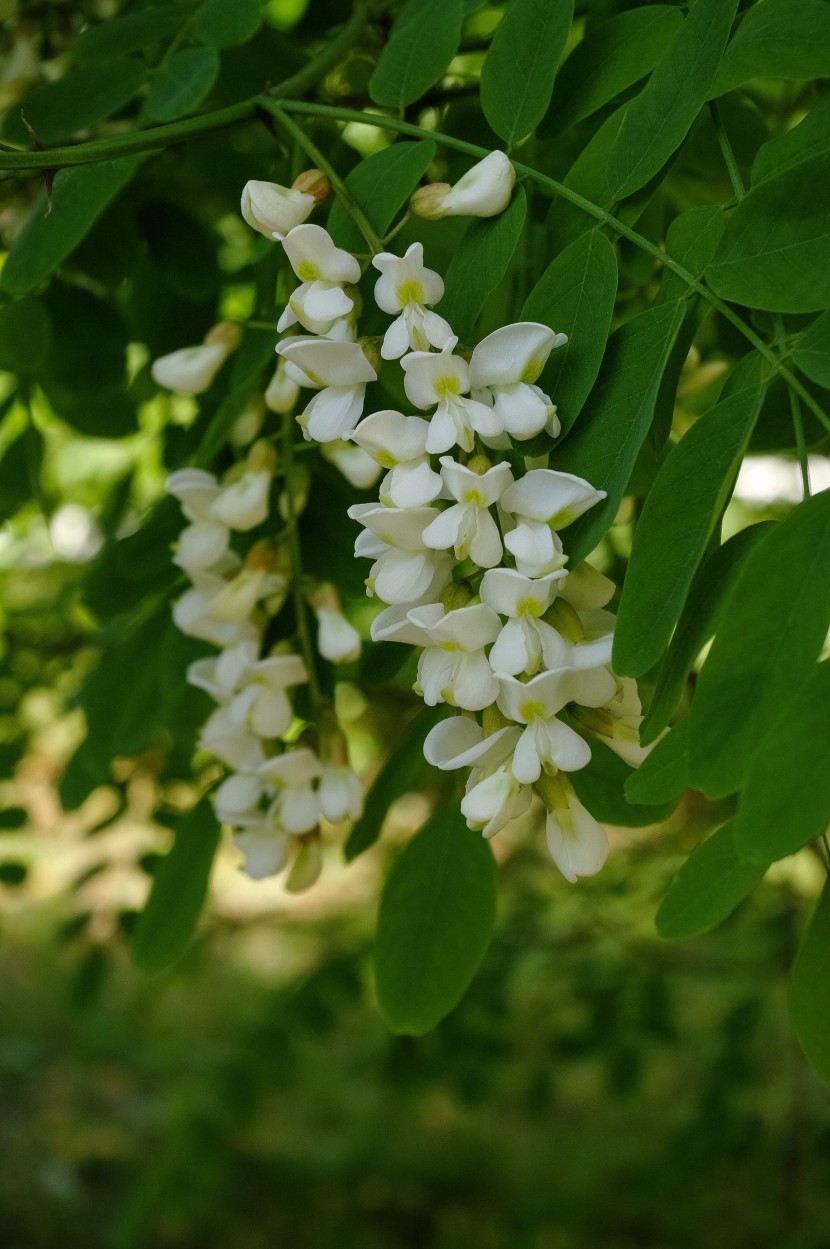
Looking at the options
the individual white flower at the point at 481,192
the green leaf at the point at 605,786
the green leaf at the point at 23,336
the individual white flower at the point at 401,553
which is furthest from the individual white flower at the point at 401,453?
the green leaf at the point at 23,336

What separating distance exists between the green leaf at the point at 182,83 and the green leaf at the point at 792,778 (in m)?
0.47

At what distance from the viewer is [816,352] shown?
494 mm

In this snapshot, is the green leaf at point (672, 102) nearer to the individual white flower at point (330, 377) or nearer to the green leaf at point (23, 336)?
the individual white flower at point (330, 377)

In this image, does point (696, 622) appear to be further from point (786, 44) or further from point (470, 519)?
point (786, 44)

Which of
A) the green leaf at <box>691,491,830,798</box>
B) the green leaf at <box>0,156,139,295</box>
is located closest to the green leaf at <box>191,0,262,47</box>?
the green leaf at <box>0,156,139,295</box>

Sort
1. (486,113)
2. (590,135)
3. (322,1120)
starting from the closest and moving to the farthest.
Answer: (486,113)
(590,135)
(322,1120)

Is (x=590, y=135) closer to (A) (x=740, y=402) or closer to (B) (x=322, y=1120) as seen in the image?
(A) (x=740, y=402)

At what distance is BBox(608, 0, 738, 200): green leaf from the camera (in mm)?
521

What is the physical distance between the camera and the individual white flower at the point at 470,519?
467 mm

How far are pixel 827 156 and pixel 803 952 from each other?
0.35 metres

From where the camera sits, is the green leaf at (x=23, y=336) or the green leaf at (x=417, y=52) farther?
the green leaf at (x=23, y=336)

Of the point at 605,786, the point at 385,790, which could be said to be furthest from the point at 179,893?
the point at 605,786

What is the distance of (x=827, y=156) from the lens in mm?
495

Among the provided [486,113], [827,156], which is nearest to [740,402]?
[827,156]
